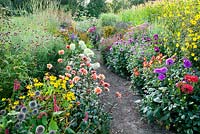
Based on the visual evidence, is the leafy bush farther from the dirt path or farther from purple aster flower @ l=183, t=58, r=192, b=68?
the dirt path

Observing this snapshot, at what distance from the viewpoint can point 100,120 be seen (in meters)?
3.38

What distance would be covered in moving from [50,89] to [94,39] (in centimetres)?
638

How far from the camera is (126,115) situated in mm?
4457

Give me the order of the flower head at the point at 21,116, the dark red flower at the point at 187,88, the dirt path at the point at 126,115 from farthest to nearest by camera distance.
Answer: the dirt path at the point at 126,115, the dark red flower at the point at 187,88, the flower head at the point at 21,116

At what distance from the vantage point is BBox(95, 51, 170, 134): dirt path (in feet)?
13.1

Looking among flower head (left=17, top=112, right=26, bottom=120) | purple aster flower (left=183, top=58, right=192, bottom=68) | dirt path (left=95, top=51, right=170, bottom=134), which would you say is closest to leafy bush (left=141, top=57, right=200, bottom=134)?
purple aster flower (left=183, top=58, right=192, bottom=68)

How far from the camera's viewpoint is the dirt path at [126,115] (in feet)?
13.1

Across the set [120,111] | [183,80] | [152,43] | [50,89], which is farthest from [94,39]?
[50,89]

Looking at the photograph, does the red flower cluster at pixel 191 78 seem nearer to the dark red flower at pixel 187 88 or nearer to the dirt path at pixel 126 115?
the dark red flower at pixel 187 88

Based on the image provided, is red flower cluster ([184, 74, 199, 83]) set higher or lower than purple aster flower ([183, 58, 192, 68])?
lower

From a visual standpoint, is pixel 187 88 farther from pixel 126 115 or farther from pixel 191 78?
pixel 126 115

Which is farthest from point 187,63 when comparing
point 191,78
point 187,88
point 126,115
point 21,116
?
point 21,116

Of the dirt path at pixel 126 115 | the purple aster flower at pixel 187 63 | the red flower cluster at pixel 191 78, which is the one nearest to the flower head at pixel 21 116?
the dirt path at pixel 126 115

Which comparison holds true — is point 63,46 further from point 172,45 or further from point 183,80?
point 183,80
